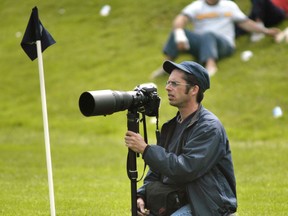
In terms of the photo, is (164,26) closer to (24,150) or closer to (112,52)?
A: (112,52)

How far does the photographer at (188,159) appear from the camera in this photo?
5.93 meters

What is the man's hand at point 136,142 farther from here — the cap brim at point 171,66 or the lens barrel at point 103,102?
the cap brim at point 171,66

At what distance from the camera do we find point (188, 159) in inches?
233

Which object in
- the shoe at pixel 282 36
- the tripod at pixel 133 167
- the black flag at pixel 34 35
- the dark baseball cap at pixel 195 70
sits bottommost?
the shoe at pixel 282 36

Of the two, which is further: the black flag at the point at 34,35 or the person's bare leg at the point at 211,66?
the person's bare leg at the point at 211,66

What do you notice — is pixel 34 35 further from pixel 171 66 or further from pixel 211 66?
pixel 211 66

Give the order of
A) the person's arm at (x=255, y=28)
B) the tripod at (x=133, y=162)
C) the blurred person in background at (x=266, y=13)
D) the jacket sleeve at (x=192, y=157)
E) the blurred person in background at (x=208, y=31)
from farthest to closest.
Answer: the blurred person in background at (x=266, y=13) < the person's arm at (x=255, y=28) < the blurred person in background at (x=208, y=31) < the tripod at (x=133, y=162) < the jacket sleeve at (x=192, y=157)

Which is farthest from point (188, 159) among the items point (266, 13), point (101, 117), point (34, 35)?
point (266, 13)

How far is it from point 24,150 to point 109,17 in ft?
28.0

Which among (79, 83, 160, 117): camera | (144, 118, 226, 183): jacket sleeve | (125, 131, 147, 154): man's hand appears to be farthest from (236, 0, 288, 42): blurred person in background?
(125, 131, 147, 154): man's hand

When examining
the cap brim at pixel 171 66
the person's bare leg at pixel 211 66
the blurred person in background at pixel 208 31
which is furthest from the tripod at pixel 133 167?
the person's bare leg at pixel 211 66

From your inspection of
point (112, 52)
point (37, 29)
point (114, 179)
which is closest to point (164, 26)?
point (112, 52)

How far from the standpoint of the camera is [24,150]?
14508 mm

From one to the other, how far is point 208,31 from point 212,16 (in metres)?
0.37
